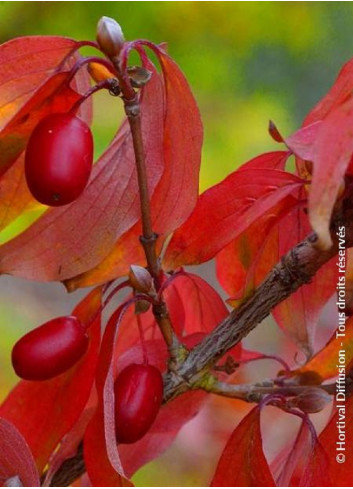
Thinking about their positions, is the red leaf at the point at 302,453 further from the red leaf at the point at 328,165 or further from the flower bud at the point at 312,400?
the red leaf at the point at 328,165

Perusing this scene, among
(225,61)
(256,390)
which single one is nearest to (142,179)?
(256,390)

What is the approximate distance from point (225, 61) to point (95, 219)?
116 centimetres

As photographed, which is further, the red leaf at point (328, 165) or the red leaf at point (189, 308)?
the red leaf at point (189, 308)

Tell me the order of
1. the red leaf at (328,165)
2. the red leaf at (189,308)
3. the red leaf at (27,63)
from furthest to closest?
the red leaf at (189,308) < the red leaf at (27,63) < the red leaf at (328,165)

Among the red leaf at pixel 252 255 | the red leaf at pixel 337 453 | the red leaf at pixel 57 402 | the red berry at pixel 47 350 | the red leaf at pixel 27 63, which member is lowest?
the red leaf at pixel 337 453

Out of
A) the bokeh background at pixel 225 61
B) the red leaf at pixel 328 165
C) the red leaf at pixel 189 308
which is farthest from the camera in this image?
the bokeh background at pixel 225 61

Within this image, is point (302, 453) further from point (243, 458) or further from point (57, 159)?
point (57, 159)

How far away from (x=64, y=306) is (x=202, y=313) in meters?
1.10

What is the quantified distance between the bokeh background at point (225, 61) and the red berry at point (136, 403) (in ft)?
2.95

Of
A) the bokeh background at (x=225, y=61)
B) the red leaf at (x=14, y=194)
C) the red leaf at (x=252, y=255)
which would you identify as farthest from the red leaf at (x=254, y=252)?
the bokeh background at (x=225, y=61)

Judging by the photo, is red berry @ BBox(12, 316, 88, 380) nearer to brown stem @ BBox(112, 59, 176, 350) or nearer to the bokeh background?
brown stem @ BBox(112, 59, 176, 350)

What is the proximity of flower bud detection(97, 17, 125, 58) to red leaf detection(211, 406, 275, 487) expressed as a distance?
18 cm

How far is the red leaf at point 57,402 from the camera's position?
1.63 feet

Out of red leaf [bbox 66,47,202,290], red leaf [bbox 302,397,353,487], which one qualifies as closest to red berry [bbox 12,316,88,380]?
red leaf [bbox 66,47,202,290]
